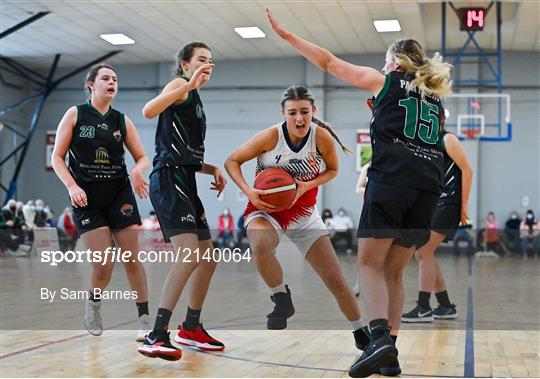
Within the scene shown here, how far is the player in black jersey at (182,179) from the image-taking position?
503 centimetres

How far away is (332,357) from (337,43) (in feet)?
55.7

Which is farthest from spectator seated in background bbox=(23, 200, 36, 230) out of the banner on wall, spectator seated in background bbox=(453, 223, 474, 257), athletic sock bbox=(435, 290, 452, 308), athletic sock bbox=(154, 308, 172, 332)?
athletic sock bbox=(154, 308, 172, 332)

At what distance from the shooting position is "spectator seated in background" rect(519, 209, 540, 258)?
20703 millimetres

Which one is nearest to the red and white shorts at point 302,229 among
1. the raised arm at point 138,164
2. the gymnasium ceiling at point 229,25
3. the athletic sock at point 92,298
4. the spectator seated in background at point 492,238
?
the raised arm at point 138,164

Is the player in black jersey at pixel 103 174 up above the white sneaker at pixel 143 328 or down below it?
above

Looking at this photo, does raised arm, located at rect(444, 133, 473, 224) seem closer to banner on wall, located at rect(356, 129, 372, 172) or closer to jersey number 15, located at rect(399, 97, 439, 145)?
jersey number 15, located at rect(399, 97, 439, 145)

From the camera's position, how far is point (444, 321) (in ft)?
24.2

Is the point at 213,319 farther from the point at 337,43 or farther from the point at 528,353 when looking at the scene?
the point at 337,43

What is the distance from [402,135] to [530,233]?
1767 cm

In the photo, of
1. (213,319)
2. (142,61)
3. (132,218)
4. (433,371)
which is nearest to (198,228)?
(132,218)

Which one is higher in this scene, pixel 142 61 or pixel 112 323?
pixel 142 61

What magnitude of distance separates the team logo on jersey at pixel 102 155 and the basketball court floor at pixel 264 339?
4.17ft

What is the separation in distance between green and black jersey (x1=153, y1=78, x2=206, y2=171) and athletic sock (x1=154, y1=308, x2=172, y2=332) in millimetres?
928

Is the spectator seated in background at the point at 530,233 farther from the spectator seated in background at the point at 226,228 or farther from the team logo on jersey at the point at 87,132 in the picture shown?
the team logo on jersey at the point at 87,132
